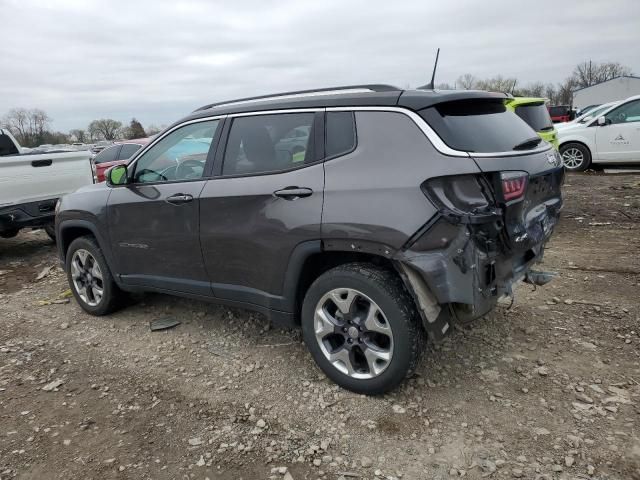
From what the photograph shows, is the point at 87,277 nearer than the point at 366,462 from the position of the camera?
No

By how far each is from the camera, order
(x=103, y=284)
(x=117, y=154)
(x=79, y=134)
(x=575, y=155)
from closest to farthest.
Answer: (x=103, y=284) → (x=575, y=155) → (x=117, y=154) → (x=79, y=134)

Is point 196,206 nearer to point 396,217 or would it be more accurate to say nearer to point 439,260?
point 396,217

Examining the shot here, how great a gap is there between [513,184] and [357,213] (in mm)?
868

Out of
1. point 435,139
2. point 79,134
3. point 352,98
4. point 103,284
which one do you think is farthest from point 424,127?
point 79,134

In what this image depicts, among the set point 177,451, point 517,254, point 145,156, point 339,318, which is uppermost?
point 145,156

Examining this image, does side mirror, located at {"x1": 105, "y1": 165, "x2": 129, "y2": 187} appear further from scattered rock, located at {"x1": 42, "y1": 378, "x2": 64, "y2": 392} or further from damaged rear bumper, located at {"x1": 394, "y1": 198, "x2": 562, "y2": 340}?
Result: damaged rear bumper, located at {"x1": 394, "y1": 198, "x2": 562, "y2": 340}

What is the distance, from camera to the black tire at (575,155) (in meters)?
11.9

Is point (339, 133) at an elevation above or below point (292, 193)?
above

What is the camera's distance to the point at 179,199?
3.73 meters

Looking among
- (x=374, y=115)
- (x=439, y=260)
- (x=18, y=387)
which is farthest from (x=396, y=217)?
(x=18, y=387)

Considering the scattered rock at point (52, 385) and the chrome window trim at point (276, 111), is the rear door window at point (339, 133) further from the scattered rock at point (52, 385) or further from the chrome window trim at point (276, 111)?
the scattered rock at point (52, 385)

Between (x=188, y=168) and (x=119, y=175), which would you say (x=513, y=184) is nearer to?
(x=188, y=168)

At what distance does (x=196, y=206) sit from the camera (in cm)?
364

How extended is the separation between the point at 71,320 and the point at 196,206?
2070 millimetres
